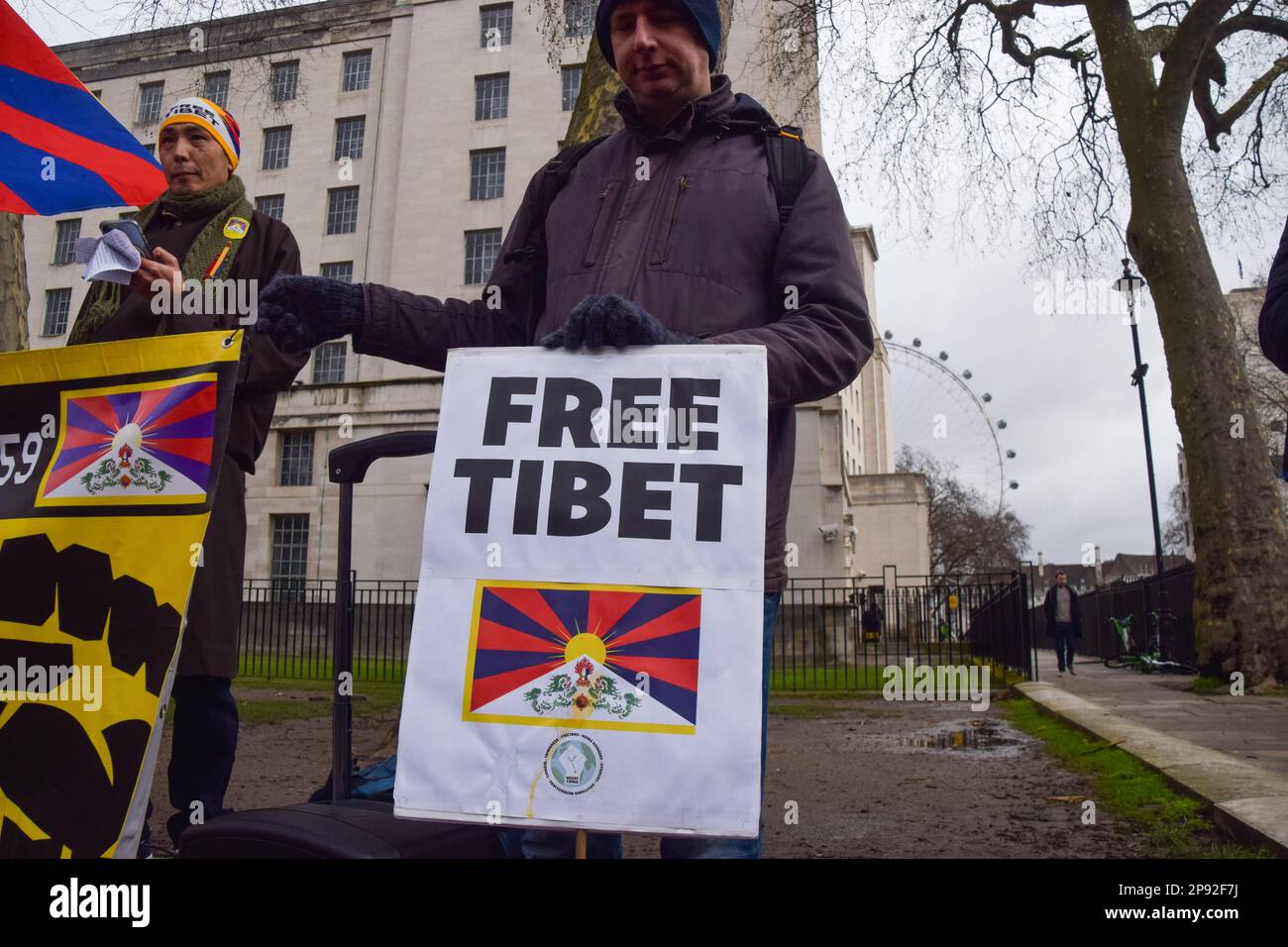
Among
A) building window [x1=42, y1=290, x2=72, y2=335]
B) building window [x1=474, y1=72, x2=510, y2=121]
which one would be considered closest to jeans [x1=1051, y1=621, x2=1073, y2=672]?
building window [x1=474, y1=72, x2=510, y2=121]

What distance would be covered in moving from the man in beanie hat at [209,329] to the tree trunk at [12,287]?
285 cm

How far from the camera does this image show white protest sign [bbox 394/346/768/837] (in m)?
1.76

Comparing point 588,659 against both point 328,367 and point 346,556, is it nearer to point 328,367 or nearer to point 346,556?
point 346,556

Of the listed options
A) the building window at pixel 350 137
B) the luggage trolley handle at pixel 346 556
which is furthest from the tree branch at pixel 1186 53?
the building window at pixel 350 137

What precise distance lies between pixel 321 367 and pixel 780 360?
109 ft

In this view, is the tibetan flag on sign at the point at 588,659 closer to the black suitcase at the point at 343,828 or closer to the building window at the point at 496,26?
the black suitcase at the point at 343,828

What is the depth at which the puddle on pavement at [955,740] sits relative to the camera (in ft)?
24.0

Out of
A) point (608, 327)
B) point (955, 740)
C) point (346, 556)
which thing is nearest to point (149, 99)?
point (955, 740)

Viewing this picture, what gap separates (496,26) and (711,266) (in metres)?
35.2

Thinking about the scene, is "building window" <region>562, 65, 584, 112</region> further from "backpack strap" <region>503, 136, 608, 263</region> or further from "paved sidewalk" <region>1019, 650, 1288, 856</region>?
"backpack strap" <region>503, 136, 608, 263</region>

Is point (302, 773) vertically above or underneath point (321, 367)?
underneath

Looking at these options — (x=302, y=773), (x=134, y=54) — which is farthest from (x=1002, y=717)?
(x=134, y=54)
